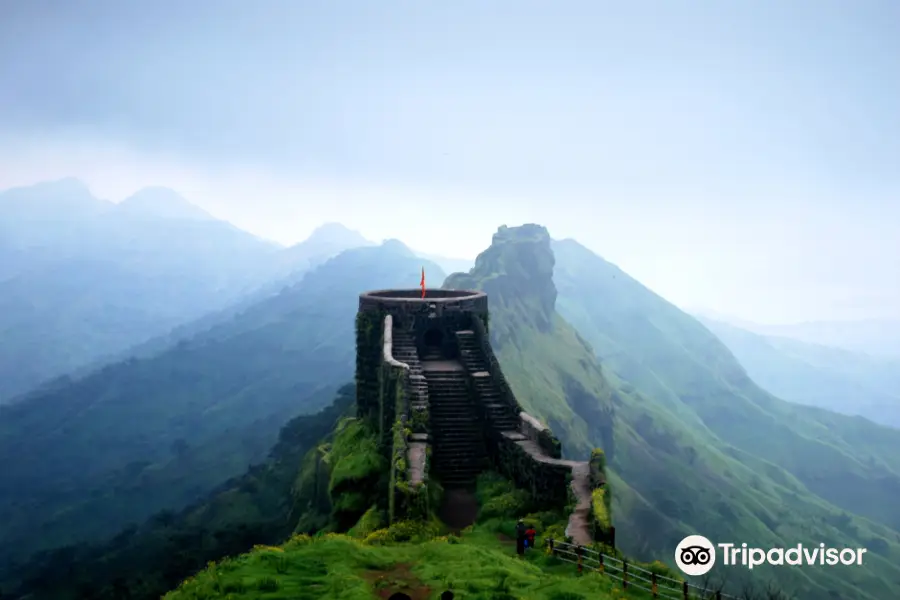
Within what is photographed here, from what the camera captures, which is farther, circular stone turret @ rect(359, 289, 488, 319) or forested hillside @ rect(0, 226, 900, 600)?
forested hillside @ rect(0, 226, 900, 600)

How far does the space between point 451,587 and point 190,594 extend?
4245mm

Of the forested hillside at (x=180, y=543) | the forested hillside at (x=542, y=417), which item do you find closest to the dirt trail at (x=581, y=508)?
the forested hillside at (x=180, y=543)

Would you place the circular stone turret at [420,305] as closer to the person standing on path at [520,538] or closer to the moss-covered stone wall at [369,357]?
the moss-covered stone wall at [369,357]

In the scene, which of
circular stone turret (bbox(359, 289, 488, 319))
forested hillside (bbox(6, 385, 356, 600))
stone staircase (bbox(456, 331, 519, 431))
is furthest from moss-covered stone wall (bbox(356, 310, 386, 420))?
forested hillside (bbox(6, 385, 356, 600))

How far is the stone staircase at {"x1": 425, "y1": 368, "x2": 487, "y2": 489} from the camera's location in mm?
21388

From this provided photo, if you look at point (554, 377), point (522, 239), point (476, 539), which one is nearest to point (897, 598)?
point (554, 377)

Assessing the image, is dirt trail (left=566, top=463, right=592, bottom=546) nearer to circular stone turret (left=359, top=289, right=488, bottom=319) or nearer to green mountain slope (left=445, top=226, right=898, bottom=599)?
circular stone turret (left=359, top=289, right=488, bottom=319)

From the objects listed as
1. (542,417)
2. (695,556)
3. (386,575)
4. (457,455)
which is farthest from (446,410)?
(542,417)

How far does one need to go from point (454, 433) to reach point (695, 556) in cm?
1257

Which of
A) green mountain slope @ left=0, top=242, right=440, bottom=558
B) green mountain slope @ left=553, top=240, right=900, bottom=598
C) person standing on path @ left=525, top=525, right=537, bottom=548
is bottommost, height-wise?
green mountain slope @ left=553, top=240, right=900, bottom=598

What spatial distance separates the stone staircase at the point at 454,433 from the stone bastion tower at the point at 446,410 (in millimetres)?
32

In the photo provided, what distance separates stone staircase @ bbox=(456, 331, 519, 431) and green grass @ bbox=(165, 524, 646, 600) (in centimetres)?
758

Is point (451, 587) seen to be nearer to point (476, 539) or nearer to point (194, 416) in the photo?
point (476, 539)

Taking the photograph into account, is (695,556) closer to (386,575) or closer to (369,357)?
(386,575)
